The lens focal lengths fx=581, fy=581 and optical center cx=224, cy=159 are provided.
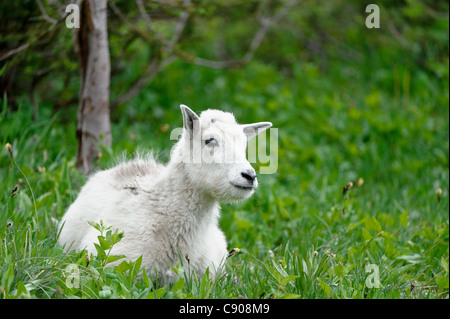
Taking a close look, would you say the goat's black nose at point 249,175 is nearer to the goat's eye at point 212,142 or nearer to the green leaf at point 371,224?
the goat's eye at point 212,142

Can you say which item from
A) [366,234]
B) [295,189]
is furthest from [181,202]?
[295,189]

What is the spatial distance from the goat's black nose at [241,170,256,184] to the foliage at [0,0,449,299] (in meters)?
0.68

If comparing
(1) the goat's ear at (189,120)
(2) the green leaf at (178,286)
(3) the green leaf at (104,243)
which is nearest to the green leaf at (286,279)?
(2) the green leaf at (178,286)

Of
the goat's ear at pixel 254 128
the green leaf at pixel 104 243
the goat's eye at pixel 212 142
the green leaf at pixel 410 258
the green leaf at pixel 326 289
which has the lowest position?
the green leaf at pixel 410 258

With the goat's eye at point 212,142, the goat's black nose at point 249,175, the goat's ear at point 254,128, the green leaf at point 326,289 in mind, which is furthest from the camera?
the goat's ear at point 254,128

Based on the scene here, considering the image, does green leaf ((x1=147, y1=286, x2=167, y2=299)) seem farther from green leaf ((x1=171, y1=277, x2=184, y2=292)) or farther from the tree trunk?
the tree trunk

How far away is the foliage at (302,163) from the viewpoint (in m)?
4.37

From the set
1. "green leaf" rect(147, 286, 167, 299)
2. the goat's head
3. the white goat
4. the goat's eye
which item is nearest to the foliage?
"green leaf" rect(147, 286, 167, 299)

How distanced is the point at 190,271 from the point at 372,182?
4723mm

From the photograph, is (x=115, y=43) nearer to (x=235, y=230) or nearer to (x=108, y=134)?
(x=108, y=134)

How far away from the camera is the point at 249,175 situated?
14.7 feet

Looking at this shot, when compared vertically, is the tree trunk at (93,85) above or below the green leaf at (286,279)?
above

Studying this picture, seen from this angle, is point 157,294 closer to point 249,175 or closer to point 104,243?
point 104,243

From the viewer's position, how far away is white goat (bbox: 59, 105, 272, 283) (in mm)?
4551
